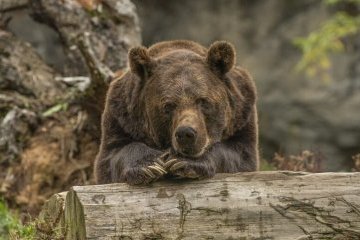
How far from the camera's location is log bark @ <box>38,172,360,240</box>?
4961 mm

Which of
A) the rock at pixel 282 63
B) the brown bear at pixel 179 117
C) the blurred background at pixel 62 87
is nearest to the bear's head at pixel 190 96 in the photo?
the brown bear at pixel 179 117

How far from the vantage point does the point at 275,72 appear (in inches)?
614

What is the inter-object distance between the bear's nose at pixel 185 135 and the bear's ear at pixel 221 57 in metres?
0.87

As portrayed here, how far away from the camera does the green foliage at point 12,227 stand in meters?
6.33

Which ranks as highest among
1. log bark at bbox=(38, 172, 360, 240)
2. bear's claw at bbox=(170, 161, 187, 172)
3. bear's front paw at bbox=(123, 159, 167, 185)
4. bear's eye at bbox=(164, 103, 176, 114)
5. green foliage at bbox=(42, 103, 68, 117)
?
green foliage at bbox=(42, 103, 68, 117)

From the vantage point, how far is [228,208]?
16.5 ft

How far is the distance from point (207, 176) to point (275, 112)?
1043 centimetres

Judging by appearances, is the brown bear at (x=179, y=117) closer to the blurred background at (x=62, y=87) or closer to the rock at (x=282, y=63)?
the blurred background at (x=62, y=87)

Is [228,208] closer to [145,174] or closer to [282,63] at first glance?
[145,174]

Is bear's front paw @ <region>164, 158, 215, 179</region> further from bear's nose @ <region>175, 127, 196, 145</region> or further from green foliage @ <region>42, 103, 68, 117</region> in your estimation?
green foliage @ <region>42, 103, 68, 117</region>

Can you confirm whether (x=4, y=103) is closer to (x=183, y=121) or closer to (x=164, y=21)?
(x=183, y=121)

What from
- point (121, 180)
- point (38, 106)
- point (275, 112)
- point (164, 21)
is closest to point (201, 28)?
point (164, 21)

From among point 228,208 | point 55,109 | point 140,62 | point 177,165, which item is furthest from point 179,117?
point 55,109

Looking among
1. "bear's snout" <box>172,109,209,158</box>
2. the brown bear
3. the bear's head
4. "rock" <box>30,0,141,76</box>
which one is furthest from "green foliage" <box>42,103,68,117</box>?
"bear's snout" <box>172,109,209,158</box>
